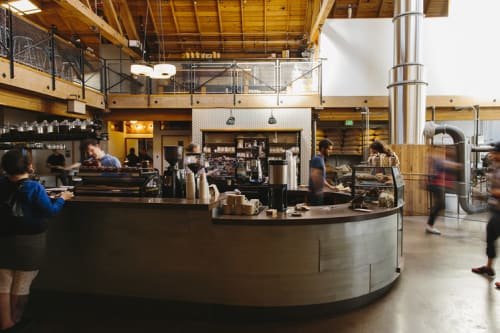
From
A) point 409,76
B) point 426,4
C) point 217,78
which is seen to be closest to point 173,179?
point 409,76

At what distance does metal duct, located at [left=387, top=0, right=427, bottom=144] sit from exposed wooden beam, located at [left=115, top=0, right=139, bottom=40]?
942 centimetres

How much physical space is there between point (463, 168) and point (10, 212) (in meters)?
9.28

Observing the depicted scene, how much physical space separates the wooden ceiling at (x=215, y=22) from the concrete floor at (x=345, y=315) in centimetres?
991

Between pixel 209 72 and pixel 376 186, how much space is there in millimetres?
8078

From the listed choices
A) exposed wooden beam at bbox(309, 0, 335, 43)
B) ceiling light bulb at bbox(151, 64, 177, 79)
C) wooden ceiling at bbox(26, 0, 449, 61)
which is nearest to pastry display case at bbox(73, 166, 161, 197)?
ceiling light bulb at bbox(151, 64, 177, 79)

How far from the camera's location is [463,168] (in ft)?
27.0

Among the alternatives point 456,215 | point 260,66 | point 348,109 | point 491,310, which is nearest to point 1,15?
point 260,66

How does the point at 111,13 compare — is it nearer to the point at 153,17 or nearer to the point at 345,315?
the point at 153,17

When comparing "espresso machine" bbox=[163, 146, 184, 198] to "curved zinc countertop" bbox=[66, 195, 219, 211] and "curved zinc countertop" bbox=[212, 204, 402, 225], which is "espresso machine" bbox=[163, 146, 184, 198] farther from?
"curved zinc countertop" bbox=[212, 204, 402, 225]

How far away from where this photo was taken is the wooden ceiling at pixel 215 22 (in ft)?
40.7

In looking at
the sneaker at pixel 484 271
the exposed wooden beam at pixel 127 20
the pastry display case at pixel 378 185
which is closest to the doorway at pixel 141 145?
the exposed wooden beam at pixel 127 20

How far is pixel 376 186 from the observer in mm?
4059

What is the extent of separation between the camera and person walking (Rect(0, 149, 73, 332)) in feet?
8.23

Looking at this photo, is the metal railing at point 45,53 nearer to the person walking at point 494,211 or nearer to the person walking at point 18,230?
the person walking at point 18,230
